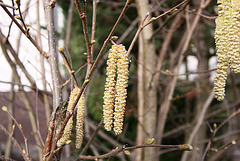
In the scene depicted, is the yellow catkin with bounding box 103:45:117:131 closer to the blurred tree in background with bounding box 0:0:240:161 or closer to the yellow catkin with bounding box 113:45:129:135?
the yellow catkin with bounding box 113:45:129:135

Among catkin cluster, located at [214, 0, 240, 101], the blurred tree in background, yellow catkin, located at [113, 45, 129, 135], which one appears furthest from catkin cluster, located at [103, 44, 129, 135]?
the blurred tree in background

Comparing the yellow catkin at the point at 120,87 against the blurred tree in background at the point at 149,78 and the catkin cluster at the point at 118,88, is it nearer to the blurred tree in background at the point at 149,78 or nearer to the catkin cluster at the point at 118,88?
the catkin cluster at the point at 118,88

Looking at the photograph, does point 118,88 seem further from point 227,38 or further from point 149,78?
point 149,78

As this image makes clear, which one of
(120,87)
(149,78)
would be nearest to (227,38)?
(120,87)

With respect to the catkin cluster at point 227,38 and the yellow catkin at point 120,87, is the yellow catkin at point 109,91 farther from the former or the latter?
the catkin cluster at point 227,38

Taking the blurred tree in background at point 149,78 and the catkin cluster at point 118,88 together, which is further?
the blurred tree in background at point 149,78

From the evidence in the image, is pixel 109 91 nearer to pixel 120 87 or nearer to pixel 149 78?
pixel 120 87

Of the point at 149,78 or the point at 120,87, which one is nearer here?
the point at 120,87

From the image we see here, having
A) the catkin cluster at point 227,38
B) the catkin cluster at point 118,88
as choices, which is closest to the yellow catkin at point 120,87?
the catkin cluster at point 118,88

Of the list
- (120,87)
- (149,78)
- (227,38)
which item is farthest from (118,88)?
(149,78)

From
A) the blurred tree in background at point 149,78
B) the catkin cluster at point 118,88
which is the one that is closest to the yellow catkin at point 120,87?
the catkin cluster at point 118,88
